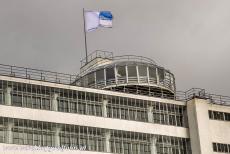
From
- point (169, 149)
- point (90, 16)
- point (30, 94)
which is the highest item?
point (90, 16)

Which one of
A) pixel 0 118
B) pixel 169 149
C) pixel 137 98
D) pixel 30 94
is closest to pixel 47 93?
pixel 30 94

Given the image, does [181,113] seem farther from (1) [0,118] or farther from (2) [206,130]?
(1) [0,118]

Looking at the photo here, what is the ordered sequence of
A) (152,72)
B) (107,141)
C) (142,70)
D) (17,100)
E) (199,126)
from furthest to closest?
(152,72), (142,70), (199,126), (107,141), (17,100)

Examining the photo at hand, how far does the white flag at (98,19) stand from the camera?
80438mm

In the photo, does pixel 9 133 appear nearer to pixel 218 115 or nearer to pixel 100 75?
pixel 100 75

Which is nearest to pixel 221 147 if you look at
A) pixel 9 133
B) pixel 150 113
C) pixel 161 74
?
pixel 150 113

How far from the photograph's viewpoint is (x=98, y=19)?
264 feet

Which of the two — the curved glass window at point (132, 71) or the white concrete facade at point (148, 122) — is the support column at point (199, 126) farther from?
the curved glass window at point (132, 71)

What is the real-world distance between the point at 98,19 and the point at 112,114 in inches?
568

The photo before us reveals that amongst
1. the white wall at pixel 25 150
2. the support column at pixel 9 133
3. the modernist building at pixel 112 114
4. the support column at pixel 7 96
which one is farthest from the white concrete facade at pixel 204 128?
the support column at pixel 7 96

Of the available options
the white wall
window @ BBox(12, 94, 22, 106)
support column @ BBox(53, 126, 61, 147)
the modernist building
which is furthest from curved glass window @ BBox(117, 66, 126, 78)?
window @ BBox(12, 94, 22, 106)

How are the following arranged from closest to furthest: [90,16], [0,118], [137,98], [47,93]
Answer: [0,118]
[47,93]
[137,98]
[90,16]

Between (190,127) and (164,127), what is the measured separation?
11.5 feet

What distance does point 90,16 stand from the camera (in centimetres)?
8075
